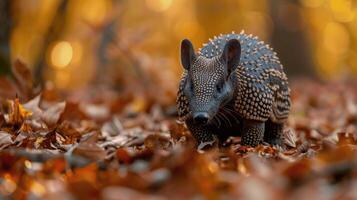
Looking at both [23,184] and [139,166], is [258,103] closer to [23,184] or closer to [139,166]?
[139,166]

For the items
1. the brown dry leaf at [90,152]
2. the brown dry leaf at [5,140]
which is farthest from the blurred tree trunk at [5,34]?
the brown dry leaf at [90,152]

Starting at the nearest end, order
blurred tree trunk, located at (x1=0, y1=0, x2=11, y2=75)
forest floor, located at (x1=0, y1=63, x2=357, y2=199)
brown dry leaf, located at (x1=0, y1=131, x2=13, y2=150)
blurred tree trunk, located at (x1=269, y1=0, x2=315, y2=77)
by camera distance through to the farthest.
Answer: forest floor, located at (x1=0, y1=63, x2=357, y2=199) < brown dry leaf, located at (x1=0, y1=131, x2=13, y2=150) < blurred tree trunk, located at (x1=0, y1=0, x2=11, y2=75) < blurred tree trunk, located at (x1=269, y1=0, x2=315, y2=77)

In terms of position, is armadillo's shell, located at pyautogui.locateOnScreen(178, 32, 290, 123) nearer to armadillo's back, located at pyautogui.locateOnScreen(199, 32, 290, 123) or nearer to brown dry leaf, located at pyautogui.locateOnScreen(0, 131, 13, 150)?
armadillo's back, located at pyautogui.locateOnScreen(199, 32, 290, 123)

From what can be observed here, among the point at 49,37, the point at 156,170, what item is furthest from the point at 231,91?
the point at 49,37

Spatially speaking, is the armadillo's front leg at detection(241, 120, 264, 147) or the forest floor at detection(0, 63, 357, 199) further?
the armadillo's front leg at detection(241, 120, 264, 147)

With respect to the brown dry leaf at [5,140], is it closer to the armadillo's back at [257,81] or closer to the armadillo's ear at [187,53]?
the armadillo's ear at [187,53]

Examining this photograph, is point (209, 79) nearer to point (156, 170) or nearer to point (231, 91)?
point (231, 91)

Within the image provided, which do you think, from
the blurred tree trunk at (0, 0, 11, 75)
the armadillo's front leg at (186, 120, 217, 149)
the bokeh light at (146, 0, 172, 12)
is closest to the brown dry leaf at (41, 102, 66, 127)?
the armadillo's front leg at (186, 120, 217, 149)
